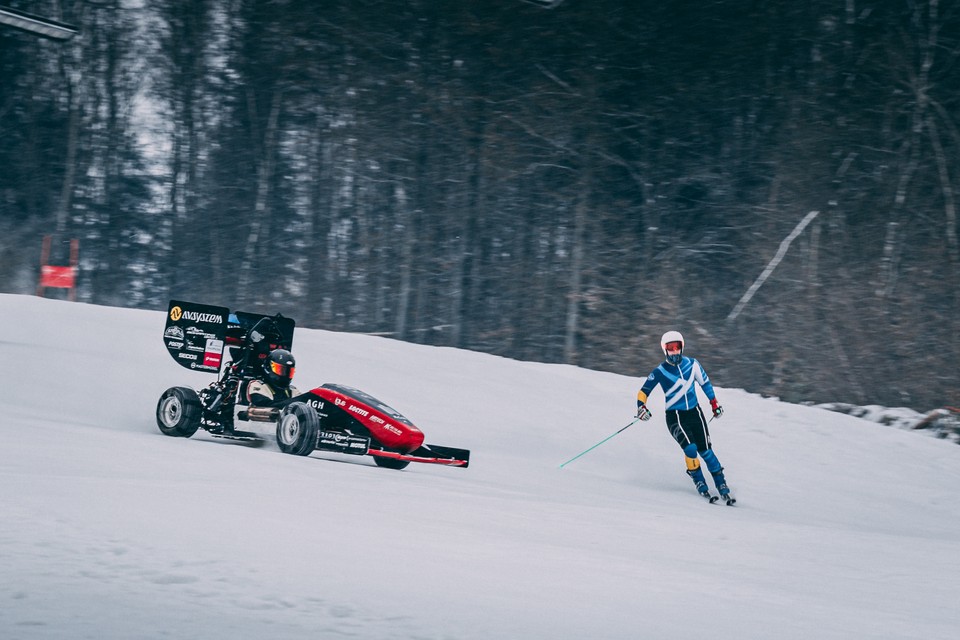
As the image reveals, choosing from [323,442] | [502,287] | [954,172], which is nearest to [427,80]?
[502,287]

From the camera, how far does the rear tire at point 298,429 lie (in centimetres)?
739

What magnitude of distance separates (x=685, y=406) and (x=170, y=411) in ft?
17.0

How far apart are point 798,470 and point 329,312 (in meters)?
10.2

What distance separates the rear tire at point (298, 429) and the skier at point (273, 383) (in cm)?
69

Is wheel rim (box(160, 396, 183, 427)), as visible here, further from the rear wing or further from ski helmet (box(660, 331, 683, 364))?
ski helmet (box(660, 331, 683, 364))

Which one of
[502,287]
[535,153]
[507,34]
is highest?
[507,34]

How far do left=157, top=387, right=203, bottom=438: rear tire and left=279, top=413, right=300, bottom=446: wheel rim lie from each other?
43.1 inches

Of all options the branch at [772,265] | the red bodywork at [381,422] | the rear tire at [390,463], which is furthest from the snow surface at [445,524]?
the branch at [772,265]

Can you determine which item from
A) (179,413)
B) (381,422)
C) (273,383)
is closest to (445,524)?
(381,422)

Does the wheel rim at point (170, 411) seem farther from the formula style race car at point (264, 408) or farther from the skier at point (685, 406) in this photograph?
the skier at point (685, 406)

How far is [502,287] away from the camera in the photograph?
17.3 m

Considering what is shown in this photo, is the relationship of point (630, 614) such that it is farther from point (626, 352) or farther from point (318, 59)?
point (318, 59)

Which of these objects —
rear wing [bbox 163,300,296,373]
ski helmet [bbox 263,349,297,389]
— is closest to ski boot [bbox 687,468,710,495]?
ski helmet [bbox 263,349,297,389]

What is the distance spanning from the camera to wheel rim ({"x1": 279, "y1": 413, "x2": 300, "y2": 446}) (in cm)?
745
